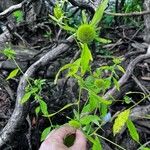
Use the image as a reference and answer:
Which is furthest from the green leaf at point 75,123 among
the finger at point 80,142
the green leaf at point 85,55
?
the green leaf at point 85,55

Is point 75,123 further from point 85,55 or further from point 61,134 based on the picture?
point 85,55

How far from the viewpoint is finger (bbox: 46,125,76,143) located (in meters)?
1.28

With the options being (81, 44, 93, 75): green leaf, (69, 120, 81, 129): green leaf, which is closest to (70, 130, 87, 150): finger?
(69, 120, 81, 129): green leaf

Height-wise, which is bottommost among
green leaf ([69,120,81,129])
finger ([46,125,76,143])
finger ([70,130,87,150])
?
finger ([70,130,87,150])

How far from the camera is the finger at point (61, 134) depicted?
4.19ft

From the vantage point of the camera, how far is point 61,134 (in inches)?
51.5

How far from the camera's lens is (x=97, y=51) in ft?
7.94

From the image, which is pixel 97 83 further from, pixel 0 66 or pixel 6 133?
pixel 0 66

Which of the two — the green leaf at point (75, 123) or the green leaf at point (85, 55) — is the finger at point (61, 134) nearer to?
the green leaf at point (75, 123)

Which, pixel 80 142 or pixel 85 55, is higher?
pixel 85 55

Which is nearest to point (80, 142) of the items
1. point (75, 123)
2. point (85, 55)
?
point (75, 123)

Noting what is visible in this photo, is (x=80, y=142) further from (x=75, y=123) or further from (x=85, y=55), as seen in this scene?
(x=85, y=55)

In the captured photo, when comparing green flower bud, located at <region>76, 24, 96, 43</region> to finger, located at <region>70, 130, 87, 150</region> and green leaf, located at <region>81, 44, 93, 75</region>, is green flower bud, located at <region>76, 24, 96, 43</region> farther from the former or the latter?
finger, located at <region>70, 130, 87, 150</region>

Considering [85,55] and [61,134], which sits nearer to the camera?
[85,55]
